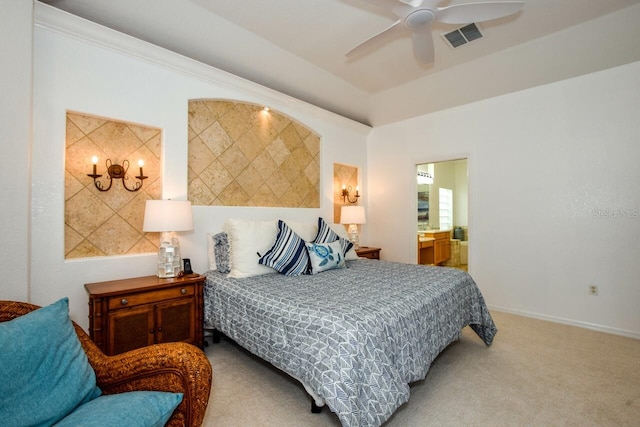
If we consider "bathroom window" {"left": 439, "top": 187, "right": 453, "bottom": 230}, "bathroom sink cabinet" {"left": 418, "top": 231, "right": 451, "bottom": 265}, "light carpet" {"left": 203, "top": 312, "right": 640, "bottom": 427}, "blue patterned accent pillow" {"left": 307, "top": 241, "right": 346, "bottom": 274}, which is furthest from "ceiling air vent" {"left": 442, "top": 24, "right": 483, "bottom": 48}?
"bathroom window" {"left": 439, "top": 187, "right": 453, "bottom": 230}

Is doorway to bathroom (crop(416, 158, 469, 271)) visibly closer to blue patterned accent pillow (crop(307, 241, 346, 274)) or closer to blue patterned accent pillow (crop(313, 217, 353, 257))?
blue patterned accent pillow (crop(313, 217, 353, 257))

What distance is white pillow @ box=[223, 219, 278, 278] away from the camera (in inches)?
110

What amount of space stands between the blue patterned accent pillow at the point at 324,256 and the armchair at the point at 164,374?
1.79 m

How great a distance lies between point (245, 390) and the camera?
2.14 metres

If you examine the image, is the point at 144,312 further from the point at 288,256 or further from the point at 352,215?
the point at 352,215

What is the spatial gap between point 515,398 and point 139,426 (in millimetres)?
2236

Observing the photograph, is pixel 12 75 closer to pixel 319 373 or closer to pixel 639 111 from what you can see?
pixel 319 373

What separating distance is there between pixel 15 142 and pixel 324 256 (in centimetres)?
246

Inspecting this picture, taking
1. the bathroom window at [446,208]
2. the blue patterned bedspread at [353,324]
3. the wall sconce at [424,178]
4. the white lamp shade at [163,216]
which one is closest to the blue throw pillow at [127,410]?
the blue patterned bedspread at [353,324]

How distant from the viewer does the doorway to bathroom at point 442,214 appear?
637 centimetres

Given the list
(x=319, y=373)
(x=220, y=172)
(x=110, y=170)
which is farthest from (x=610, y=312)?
(x=110, y=170)

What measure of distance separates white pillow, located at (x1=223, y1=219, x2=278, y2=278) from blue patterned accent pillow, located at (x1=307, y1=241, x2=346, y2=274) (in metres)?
0.41

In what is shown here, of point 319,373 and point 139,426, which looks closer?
point 139,426

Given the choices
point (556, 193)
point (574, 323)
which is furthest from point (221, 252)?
point (574, 323)
